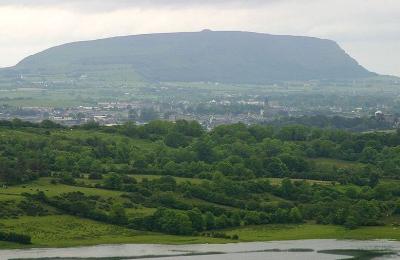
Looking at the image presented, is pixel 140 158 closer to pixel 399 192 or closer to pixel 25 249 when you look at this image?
pixel 399 192

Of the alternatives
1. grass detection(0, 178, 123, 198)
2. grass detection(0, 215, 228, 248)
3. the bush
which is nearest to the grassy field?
grass detection(0, 215, 228, 248)

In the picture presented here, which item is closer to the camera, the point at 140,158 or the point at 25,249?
the point at 25,249

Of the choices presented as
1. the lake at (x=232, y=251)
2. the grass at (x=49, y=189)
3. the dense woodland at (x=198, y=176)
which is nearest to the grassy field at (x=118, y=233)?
the dense woodland at (x=198, y=176)

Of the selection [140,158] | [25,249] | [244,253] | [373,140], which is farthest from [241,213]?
[373,140]

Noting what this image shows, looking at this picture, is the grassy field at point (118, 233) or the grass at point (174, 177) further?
the grass at point (174, 177)

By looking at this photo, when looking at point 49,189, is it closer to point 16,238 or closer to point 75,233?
point 75,233

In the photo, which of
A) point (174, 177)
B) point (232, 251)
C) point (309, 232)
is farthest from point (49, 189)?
point (232, 251)

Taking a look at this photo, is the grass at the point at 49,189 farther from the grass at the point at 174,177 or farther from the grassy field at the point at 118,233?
the grass at the point at 174,177
